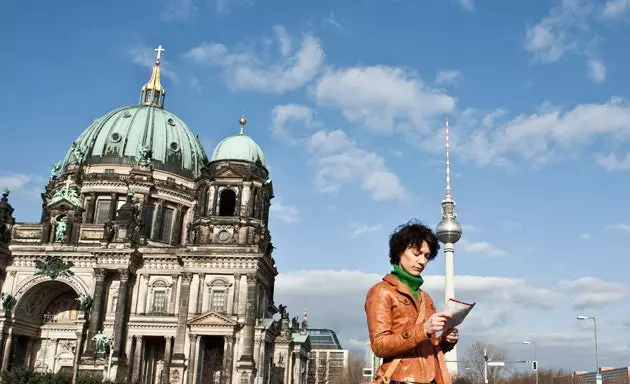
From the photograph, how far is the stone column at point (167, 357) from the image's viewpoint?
192 feet

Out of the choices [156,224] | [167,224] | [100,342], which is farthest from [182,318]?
[167,224]

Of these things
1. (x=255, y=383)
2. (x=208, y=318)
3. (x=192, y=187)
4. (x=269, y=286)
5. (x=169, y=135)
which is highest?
(x=169, y=135)

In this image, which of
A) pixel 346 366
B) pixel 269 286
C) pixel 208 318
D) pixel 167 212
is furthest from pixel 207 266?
pixel 346 366

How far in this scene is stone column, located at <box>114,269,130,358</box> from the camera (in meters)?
59.6

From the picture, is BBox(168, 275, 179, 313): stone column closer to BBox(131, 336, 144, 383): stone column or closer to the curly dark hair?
BBox(131, 336, 144, 383): stone column

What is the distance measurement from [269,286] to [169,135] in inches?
909

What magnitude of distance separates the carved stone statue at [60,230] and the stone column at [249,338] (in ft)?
64.7

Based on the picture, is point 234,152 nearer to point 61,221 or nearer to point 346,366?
point 61,221

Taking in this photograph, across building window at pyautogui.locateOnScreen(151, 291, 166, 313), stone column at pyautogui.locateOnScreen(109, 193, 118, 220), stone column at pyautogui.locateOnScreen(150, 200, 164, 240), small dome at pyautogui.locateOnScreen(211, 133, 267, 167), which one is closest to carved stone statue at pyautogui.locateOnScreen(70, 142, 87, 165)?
stone column at pyautogui.locateOnScreen(109, 193, 118, 220)

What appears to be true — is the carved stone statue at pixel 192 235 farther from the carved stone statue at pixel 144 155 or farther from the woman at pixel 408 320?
the woman at pixel 408 320

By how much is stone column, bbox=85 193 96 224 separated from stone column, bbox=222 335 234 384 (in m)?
22.1

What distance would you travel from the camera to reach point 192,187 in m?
77.1

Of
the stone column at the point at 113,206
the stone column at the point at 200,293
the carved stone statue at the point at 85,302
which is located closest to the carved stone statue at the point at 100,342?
the carved stone statue at the point at 85,302

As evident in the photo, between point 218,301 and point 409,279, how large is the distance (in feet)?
180
